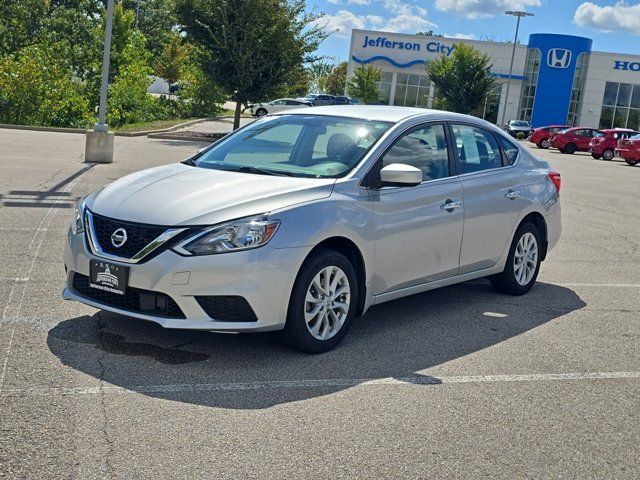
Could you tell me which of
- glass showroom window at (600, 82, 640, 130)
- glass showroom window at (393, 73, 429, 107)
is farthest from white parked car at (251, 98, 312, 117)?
glass showroom window at (600, 82, 640, 130)

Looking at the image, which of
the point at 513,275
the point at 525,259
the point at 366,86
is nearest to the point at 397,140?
the point at 513,275

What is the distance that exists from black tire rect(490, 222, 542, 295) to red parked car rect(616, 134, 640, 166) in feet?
102

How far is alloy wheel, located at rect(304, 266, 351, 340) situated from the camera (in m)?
5.64

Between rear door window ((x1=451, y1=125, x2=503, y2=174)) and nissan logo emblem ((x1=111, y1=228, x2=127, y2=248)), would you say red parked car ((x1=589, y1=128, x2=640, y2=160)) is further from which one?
nissan logo emblem ((x1=111, y1=228, x2=127, y2=248))

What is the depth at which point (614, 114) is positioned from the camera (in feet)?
240

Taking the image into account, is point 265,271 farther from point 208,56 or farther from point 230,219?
point 208,56

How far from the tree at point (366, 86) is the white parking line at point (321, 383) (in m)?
60.4

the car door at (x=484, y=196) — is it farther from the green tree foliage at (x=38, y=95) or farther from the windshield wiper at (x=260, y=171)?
the green tree foliage at (x=38, y=95)

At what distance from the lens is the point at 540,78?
72.0 m

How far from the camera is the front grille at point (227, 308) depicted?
5289mm

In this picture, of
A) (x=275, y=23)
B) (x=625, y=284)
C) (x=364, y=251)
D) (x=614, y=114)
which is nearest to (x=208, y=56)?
(x=275, y=23)

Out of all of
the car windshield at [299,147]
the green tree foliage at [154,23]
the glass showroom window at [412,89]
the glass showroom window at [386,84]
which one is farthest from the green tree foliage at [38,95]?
the green tree foliage at [154,23]

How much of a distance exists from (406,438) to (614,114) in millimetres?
73961

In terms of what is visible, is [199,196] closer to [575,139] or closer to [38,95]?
[38,95]
